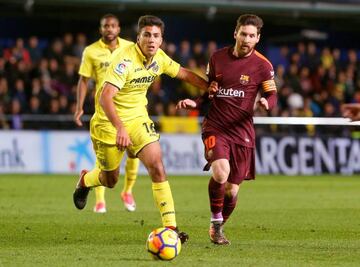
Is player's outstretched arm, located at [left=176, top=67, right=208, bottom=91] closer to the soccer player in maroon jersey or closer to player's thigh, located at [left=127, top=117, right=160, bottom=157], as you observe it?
the soccer player in maroon jersey

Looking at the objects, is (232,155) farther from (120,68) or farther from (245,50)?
(120,68)

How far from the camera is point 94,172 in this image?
39.8 feet

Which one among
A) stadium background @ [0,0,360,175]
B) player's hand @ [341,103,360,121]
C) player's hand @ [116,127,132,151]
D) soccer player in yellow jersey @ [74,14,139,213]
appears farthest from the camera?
stadium background @ [0,0,360,175]

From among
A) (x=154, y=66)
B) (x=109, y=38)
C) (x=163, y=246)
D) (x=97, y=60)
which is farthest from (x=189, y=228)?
(x=163, y=246)

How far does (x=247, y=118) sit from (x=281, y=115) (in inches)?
672

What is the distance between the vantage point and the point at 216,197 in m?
10.5

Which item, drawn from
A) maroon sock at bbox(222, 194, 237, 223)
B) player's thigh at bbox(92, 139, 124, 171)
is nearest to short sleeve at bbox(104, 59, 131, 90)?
player's thigh at bbox(92, 139, 124, 171)

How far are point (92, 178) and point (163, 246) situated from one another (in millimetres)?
3514

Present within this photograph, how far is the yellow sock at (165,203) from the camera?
32.6 feet

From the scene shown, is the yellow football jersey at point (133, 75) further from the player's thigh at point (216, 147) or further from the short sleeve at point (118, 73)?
the player's thigh at point (216, 147)

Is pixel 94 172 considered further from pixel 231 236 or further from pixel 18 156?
pixel 18 156

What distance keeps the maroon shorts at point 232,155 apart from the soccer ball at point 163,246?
1624mm

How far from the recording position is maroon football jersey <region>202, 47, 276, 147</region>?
1055cm

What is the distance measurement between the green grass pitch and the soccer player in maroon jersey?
548 millimetres
